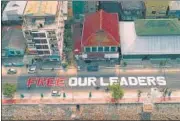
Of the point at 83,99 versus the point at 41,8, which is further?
the point at 41,8

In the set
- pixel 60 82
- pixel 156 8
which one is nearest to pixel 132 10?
pixel 156 8

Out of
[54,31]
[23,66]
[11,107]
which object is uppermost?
[54,31]

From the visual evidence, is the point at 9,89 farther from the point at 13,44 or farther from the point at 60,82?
the point at 13,44

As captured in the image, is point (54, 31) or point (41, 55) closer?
point (54, 31)

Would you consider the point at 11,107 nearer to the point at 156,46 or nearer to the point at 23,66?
the point at 23,66

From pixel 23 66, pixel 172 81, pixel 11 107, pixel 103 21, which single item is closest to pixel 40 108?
pixel 11 107

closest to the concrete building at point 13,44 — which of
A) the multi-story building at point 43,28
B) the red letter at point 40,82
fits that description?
the multi-story building at point 43,28
